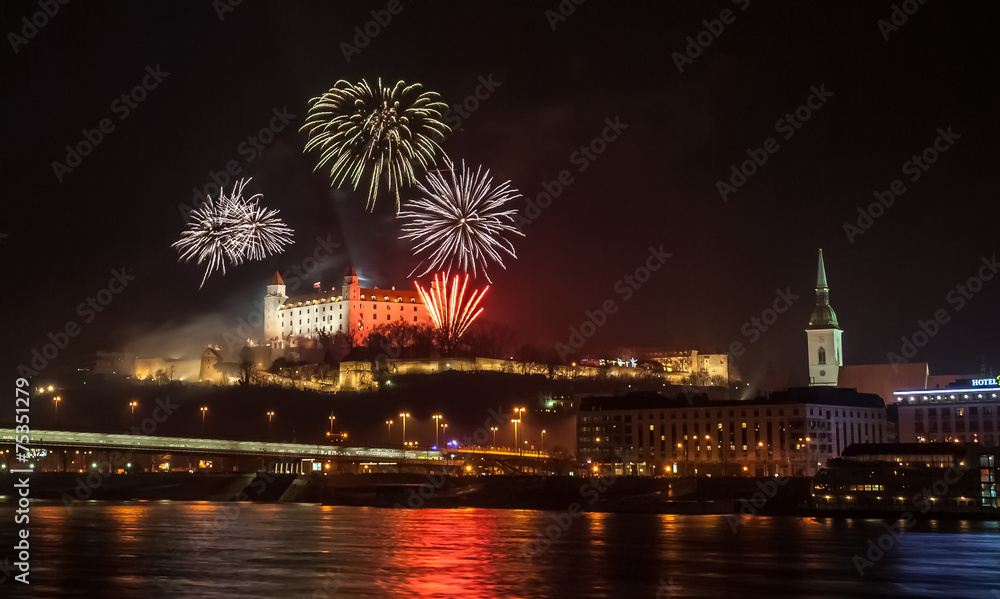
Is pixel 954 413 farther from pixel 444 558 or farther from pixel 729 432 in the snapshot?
pixel 444 558

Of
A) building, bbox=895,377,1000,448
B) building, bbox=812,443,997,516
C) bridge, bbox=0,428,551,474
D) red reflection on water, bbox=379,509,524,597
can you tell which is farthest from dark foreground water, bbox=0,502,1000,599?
building, bbox=895,377,1000,448

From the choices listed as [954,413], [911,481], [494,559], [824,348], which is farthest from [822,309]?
[494,559]

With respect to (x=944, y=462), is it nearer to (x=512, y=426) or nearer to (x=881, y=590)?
(x=881, y=590)

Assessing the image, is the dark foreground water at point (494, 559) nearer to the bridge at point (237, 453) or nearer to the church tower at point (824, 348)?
the bridge at point (237, 453)

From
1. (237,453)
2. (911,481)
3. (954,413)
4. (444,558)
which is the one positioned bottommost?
(444,558)

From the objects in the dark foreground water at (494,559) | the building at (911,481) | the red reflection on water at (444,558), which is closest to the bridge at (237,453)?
the dark foreground water at (494,559)

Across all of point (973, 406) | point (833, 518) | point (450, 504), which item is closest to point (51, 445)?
point (450, 504)
